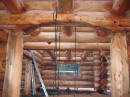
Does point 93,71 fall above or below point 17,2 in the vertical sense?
below

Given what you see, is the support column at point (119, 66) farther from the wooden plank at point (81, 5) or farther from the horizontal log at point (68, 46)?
the horizontal log at point (68, 46)

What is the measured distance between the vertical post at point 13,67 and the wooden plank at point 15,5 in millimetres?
486

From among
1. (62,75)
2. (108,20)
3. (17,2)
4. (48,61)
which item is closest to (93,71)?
(62,75)

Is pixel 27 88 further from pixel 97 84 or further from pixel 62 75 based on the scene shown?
pixel 97 84

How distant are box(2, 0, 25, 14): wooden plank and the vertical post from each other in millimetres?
486

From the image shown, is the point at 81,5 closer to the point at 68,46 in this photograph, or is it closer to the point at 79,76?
the point at 68,46

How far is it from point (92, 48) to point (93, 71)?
576 centimetres

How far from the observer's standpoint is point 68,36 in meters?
5.18

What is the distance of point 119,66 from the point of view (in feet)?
10.6

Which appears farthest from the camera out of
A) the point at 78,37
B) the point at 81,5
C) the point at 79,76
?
the point at 79,76


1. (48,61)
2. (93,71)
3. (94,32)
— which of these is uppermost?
(94,32)

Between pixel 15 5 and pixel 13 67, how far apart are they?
Answer: 1260 millimetres

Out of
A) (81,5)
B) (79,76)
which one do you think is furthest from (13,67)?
(79,76)

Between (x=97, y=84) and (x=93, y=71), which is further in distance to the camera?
(x=93, y=71)
